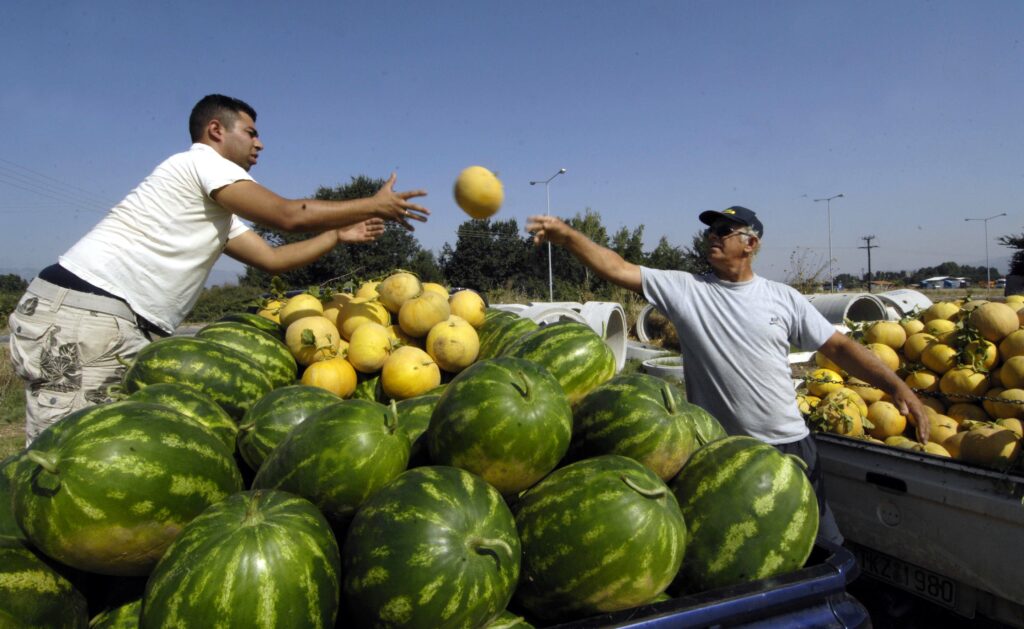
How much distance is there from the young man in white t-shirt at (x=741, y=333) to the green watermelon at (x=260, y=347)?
1688 millimetres

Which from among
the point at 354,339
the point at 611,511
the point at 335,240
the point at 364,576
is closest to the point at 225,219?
the point at 335,240

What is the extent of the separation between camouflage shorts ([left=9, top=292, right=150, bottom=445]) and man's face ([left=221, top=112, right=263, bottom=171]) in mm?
1146

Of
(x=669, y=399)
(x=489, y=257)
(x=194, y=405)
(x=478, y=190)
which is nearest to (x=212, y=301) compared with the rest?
(x=489, y=257)

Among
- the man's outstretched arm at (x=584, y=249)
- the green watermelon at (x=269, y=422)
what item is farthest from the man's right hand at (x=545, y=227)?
the green watermelon at (x=269, y=422)

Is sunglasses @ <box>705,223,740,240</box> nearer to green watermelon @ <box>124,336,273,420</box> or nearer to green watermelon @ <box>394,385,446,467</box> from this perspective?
green watermelon @ <box>394,385,446,467</box>

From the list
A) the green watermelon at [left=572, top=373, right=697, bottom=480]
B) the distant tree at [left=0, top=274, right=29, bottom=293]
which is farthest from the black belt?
the distant tree at [left=0, top=274, right=29, bottom=293]

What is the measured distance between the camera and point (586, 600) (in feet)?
4.57

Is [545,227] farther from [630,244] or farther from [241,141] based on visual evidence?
[630,244]

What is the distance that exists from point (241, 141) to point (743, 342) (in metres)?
3.28

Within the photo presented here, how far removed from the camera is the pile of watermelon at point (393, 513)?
4.08ft

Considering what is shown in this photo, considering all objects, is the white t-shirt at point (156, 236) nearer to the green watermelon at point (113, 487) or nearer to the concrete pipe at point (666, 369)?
the green watermelon at point (113, 487)

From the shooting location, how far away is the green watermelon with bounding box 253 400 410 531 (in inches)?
60.8

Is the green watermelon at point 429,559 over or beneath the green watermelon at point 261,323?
beneath

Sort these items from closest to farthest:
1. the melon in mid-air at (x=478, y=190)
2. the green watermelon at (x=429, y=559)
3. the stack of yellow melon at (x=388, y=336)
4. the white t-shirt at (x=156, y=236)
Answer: the green watermelon at (x=429, y=559) < the stack of yellow melon at (x=388, y=336) < the white t-shirt at (x=156, y=236) < the melon in mid-air at (x=478, y=190)
